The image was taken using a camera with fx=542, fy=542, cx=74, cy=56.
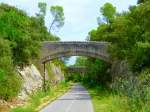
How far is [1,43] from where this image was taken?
3434cm

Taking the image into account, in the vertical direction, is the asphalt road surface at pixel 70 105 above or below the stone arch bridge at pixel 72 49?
below

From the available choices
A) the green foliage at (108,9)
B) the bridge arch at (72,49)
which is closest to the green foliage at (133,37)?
the bridge arch at (72,49)

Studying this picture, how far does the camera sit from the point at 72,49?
2324 inches

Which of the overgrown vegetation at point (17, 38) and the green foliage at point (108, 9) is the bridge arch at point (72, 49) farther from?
the green foliage at point (108, 9)

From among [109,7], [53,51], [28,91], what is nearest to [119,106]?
[28,91]

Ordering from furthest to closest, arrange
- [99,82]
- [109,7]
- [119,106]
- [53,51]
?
1. [109,7]
2. [99,82]
3. [53,51]
4. [119,106]

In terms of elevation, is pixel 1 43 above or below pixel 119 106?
above

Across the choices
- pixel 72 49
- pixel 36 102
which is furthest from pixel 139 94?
pixel 72 49

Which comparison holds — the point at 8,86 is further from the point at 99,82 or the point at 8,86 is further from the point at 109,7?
the point at 109,7

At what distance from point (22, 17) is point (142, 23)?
1079 cm

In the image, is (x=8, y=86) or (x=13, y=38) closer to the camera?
(x=8, y=86)

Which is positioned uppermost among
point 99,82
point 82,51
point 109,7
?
point 109,7

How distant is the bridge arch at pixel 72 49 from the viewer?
193ft

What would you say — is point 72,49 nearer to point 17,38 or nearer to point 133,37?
point 133,37
